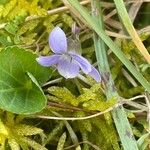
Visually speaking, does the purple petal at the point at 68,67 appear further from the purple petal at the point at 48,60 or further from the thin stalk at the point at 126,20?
the thin stalk at the point at 126,20

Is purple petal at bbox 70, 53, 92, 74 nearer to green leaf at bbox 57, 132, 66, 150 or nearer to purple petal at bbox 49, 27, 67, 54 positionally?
purple petal at bbox 49, 27, 67, 54

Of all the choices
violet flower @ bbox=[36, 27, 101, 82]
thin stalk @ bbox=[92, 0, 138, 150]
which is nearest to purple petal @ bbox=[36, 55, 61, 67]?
violet flower @ bbox=[36, 27, 101, 82]

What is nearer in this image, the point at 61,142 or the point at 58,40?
the point at 58,40

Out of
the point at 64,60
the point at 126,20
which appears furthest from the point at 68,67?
the point at 126,20

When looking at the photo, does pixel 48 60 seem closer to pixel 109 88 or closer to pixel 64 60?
pixel 64 60

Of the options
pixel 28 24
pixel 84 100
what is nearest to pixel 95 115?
pixel 84 100
